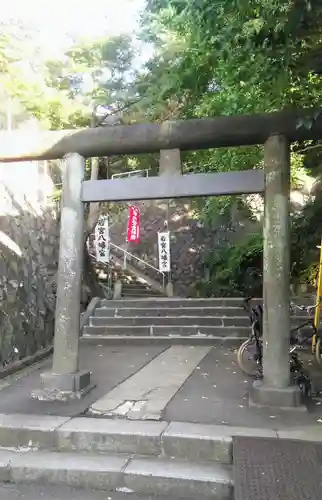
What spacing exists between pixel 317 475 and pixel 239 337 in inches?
265

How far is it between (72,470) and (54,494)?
26 cm

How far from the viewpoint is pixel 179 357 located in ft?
29.8

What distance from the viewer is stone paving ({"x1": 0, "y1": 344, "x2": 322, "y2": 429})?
5.21 metres

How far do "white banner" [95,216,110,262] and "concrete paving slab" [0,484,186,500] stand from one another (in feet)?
32.6

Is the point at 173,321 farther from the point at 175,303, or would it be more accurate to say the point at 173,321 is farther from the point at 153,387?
the point at 153,387

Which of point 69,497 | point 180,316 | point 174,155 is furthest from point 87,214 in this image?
point 69,497

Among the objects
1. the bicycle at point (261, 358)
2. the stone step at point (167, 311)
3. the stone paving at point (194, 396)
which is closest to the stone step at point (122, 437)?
the stone paving at point (194, 396)

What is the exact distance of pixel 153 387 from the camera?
6707 millimetres

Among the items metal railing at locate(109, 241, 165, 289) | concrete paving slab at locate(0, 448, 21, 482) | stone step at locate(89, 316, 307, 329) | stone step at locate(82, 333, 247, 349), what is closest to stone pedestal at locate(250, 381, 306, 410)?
concrete paving slab at locate(0, 448, 21, 482)

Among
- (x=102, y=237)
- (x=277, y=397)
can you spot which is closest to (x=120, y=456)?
(x=277, y=397)

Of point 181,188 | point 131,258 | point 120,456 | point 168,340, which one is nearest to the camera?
point 120,456

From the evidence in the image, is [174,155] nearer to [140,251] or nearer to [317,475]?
[317,475]

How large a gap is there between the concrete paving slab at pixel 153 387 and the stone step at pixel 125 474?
902mm

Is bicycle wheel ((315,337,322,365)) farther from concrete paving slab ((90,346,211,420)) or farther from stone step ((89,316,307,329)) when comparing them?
stone step ((89,316,307,329))
